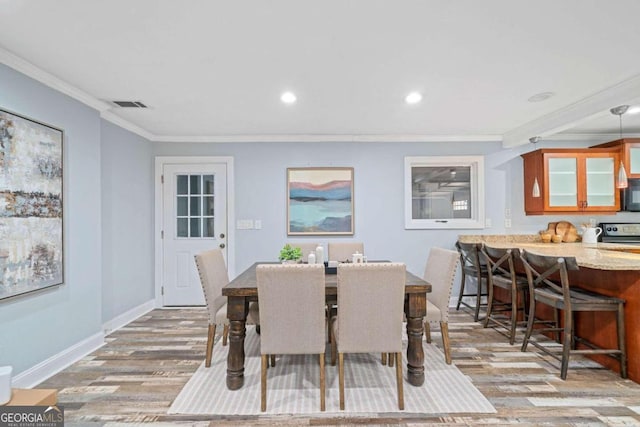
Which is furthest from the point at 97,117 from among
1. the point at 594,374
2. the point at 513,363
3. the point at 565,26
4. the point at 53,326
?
the point at 594,374

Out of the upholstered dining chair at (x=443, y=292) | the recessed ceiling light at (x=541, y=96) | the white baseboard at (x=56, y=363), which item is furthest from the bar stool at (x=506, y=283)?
the white baseboard at (x=56, y=363)

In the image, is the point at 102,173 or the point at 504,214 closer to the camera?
the point at 102,173

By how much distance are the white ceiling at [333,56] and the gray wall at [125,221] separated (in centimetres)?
40

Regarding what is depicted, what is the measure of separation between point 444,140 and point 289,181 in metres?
2.17

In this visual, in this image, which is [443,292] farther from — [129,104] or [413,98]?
[129,104]

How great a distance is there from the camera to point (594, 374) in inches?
96.3

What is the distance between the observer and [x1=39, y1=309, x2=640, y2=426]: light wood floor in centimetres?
194

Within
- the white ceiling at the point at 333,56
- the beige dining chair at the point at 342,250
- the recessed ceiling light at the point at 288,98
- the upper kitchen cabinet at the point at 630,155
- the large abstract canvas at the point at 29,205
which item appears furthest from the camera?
the upper kitchen cabinet at the point at 630,155

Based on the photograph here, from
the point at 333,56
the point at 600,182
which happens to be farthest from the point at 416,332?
the point at 600,182

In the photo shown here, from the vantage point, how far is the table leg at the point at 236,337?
7.26 ft

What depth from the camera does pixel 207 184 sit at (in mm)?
4410

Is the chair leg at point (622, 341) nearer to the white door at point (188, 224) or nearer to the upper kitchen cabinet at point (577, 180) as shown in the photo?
the upper kitchen cabinet at point (577, 180)

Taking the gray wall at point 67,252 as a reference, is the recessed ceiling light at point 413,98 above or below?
above

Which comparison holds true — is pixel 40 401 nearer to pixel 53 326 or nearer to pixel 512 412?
pixel 53 326
